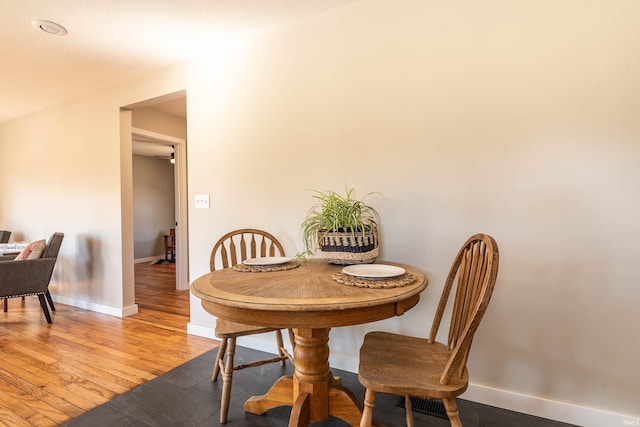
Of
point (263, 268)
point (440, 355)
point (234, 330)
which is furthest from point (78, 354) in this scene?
point (440, 355)

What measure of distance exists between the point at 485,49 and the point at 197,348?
103 inches

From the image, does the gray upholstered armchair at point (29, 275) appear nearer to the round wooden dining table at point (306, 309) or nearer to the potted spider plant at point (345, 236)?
the round wooden dining table at point (306, 309)

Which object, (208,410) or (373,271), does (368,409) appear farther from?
(208,410)

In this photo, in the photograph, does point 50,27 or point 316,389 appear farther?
point 50,27

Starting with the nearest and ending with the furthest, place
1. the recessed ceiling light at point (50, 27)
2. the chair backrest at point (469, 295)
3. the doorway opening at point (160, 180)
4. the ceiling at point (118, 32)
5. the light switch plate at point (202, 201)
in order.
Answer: the chair backrest at point (469, 295)
the ceiling at point (118, 32)
the recessed ceiling light at point (50, 27)
the light switch plate at point (202, 201)
the doorway opening at point (160, 180)

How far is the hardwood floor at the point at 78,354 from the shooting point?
169 cm

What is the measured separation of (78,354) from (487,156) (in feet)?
9.63

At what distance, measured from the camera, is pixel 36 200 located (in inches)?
152

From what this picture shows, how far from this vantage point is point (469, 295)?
4.05 feet

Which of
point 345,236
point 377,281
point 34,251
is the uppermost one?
point 345,236

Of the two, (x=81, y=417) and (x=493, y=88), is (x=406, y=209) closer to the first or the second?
(x=493, y=88)

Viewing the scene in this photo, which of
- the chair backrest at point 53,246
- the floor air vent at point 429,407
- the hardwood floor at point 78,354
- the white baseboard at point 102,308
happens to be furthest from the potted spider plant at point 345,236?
the chair backrest at point 53,246

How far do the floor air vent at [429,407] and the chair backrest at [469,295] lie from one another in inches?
19.2

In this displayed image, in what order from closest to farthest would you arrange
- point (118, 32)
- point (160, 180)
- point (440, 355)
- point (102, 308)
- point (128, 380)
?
1. point (440, 355)
2. point (128, 380)
3. point (118, 32)
4. point (102, 308)
5. point (160, 180)
